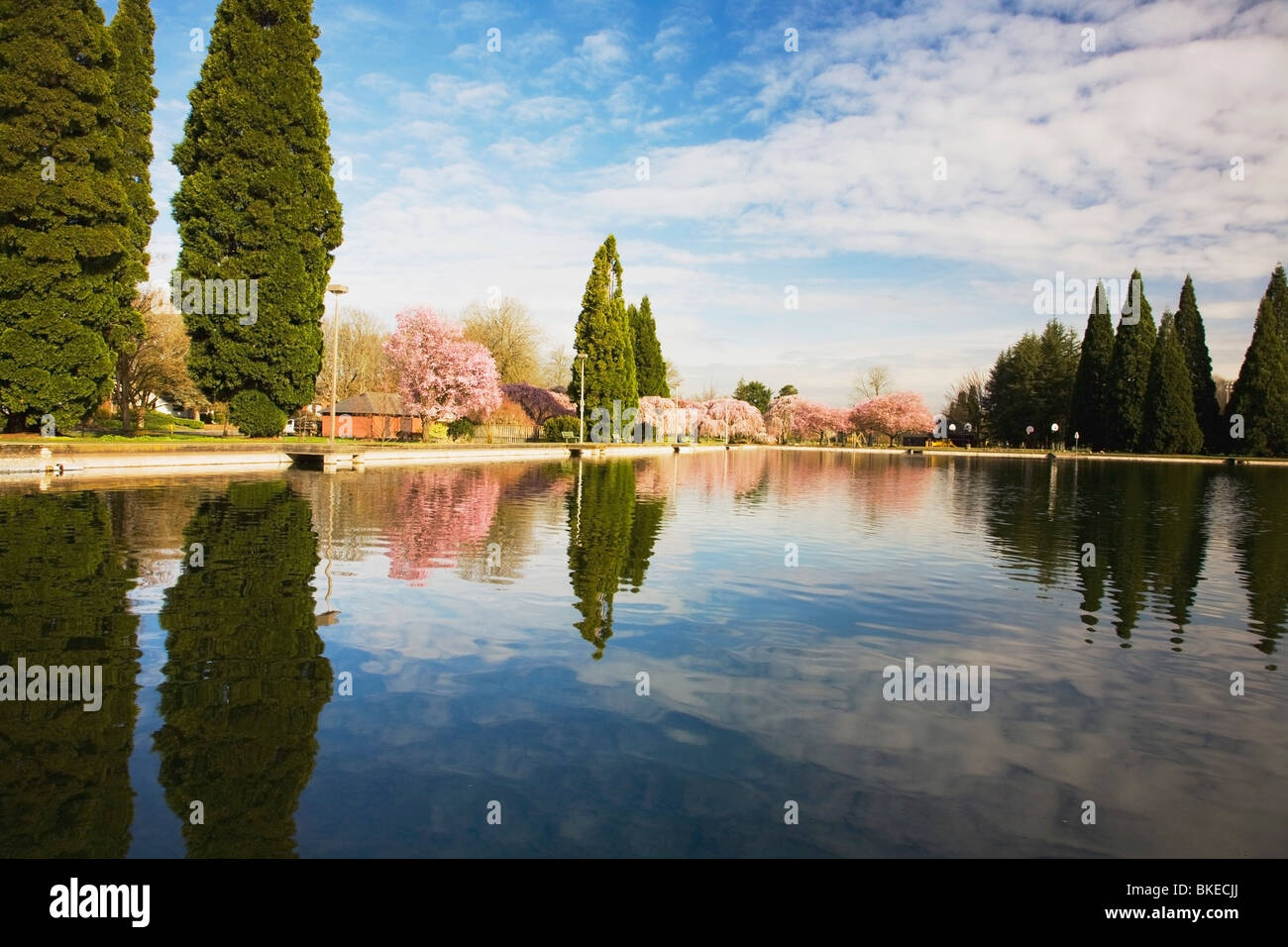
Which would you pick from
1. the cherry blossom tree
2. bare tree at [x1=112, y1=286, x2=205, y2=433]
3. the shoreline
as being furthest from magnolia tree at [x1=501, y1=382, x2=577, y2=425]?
the cherry blossom tree

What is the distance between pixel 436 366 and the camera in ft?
154

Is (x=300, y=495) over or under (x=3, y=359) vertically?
under

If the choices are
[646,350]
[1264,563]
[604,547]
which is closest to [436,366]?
[646,350]

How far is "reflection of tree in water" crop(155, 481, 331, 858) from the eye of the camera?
3386 mm

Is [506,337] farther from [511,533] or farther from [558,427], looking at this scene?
[511,533]

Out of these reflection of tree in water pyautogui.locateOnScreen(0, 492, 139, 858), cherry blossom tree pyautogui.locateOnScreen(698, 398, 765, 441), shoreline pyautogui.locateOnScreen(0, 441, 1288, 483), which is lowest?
reflection of tree in water pyautogui.locateOnScreen(0, 492, 139, 858)

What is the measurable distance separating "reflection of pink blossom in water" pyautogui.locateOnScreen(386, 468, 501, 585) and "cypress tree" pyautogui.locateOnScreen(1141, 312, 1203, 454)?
195ft

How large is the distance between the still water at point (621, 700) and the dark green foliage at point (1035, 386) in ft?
235

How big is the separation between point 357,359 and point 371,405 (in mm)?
12827

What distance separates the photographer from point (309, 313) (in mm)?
30844

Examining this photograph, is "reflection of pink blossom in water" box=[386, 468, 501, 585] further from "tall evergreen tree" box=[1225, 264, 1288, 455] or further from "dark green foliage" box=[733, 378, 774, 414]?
"dark green foliage" box=[733, 378, 774, 414]
